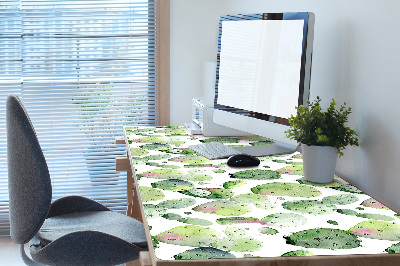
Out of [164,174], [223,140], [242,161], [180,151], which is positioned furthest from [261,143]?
[164,174]

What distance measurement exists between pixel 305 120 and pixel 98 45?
205 cm

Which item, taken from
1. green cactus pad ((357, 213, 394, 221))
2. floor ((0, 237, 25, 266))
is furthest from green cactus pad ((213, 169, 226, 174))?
floor ((0, 237, 25, 266))

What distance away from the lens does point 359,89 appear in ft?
6.20

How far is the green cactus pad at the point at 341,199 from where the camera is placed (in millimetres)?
1616

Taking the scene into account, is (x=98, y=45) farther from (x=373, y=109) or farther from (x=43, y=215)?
(x=373, y=109)

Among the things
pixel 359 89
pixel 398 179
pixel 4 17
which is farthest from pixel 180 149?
pixel 4 17

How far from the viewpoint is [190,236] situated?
1309 mm

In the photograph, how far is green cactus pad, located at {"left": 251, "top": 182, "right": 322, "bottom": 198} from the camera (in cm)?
169

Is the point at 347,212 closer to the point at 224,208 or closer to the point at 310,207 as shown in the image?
the point at 310,207

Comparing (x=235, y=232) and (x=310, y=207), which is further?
(x=310, y=207)

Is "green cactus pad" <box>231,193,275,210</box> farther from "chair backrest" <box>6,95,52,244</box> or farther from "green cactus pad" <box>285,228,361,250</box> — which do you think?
"chair backrest" <box>6,95,52,244</box>

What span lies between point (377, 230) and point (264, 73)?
95 centimetres

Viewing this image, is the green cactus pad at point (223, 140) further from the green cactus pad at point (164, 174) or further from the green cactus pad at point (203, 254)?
the green cactus pad at point (203, 254)

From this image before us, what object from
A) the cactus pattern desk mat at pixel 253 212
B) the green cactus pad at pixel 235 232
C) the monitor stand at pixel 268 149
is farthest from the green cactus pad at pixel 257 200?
the monitor stand at pixel 268 149
